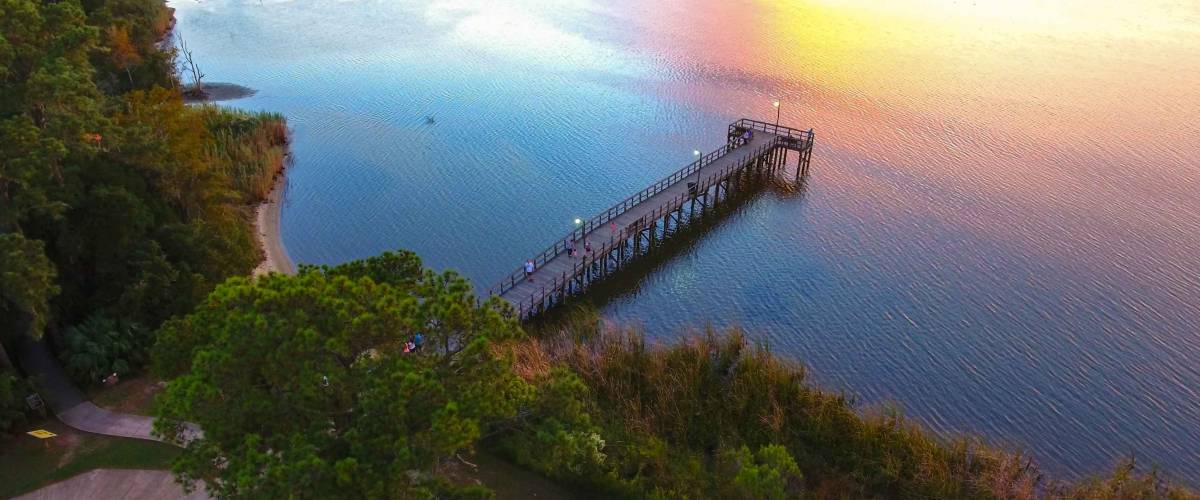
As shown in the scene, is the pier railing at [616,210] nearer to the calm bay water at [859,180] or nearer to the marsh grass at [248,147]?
the calm bay water at [859,180]

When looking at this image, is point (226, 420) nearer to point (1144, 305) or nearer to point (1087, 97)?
point (1144, 305)

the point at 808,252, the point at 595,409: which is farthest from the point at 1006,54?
the point at 595,409

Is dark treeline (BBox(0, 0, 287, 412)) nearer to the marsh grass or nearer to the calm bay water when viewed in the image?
the calm bay water

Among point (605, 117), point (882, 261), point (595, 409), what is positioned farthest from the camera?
point (605, 117)

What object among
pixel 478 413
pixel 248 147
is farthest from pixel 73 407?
pixel 248 147

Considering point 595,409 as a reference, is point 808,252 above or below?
above

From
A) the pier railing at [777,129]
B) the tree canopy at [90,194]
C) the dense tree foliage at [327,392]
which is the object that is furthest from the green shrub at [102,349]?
the pier railing at [777,129]

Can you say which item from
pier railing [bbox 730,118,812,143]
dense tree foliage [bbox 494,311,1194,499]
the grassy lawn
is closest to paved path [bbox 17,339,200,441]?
the grassy lawn
